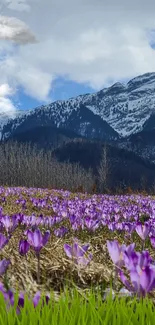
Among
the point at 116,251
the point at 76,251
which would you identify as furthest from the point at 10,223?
the point at 116,251

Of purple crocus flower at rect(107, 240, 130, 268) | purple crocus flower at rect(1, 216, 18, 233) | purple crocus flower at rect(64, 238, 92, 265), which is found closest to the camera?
purple crocus flower at rect(107, 240, 130, 268)

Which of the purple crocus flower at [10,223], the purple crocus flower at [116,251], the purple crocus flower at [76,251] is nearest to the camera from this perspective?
the purple crocus flower at [116,251]

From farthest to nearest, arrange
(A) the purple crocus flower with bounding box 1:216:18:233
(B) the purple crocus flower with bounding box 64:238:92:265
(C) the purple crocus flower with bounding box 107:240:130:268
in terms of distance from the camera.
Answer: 1. (A) the purple crocus flower with bounding box 1:216:18:233
2. (B) the purple crocus flower with bounding box 64:238:92:265
3. (C) the purple crocus flower with bounding box 107:240:130:268

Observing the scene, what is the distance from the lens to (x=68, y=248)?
2.32m

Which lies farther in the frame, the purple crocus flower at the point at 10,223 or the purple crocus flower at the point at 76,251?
the purple crocus flower at the point at 10,223

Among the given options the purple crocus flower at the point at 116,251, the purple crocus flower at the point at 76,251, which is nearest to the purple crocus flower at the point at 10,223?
the purple crocus flower at the point at 76,251

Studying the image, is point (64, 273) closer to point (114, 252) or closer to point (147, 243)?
point (114, 252)

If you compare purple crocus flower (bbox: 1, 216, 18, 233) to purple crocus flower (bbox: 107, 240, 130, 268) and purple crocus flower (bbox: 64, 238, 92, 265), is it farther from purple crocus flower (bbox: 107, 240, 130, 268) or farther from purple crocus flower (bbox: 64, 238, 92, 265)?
purple crocus flower (bbox: 107, 240, 130, 268)

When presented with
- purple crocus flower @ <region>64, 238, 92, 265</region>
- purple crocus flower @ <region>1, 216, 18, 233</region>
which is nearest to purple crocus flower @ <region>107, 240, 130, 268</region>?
purple crocus flower @ <region>64, 238, 92, 265</region>

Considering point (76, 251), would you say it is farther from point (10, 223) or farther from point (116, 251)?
point (10, 223)

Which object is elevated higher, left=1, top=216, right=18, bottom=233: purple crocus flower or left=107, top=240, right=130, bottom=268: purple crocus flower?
left=1, top=216, right=18, bottom=233: purple crocus flower

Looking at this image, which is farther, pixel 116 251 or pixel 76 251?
pixel 76 251

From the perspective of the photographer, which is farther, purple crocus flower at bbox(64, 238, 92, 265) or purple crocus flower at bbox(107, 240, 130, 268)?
purple crocus flower at bbox(64, 238, 92, 265)

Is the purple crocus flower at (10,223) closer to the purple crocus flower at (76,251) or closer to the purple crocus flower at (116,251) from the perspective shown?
the purple crocus flower at (76,251)
